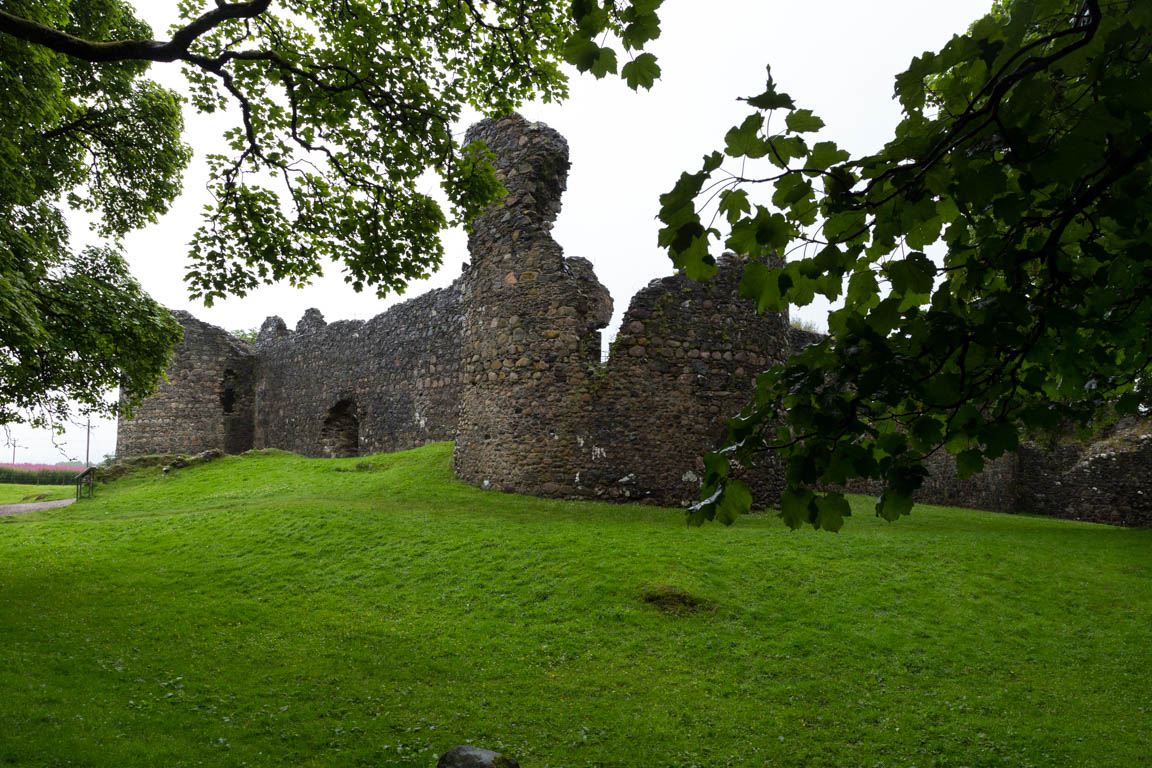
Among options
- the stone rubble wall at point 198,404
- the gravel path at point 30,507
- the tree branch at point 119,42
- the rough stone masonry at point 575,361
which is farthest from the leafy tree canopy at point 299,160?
the stone rubble wall at point 198,404

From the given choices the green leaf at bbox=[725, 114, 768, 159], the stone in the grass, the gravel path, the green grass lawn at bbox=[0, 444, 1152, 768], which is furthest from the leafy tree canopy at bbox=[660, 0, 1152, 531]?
the gravel path

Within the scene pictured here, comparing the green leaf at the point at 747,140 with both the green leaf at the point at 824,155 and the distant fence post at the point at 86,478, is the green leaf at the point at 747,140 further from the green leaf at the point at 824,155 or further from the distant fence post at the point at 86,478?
the distant fence post at the point at 86,478

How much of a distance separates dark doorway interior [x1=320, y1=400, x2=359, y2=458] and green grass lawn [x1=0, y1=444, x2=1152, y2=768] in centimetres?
1158

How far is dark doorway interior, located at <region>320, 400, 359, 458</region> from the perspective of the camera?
21.8 metres

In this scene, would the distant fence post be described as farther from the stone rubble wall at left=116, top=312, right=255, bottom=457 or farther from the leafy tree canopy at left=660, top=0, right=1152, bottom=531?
the leafy tree canopy at left=660, top=0, right=1152, bottom=531

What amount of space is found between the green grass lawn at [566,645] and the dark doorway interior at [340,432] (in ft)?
38.0

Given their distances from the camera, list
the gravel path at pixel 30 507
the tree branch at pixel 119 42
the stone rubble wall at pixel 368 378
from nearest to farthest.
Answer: the tree branch at pixel 119 42 < the gravel path at pixel 30 507 < the stone rubble wall at pixel 368 378

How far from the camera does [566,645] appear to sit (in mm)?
5957

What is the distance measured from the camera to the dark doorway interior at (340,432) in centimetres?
2178

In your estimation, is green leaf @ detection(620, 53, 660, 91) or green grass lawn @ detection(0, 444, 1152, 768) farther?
green grass lawn @ detection(0, 444, 1152, 768)

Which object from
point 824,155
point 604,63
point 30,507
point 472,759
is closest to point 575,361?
point 472,759

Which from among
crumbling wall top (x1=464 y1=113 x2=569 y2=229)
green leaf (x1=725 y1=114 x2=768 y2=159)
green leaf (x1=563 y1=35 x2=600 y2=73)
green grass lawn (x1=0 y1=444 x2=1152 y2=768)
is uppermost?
crumbling wall top (x1=464 y1=113 x2=569 y2=229)

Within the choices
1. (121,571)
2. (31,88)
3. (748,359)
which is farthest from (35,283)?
(748,359)

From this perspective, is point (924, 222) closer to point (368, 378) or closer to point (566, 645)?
point (566, 645)
